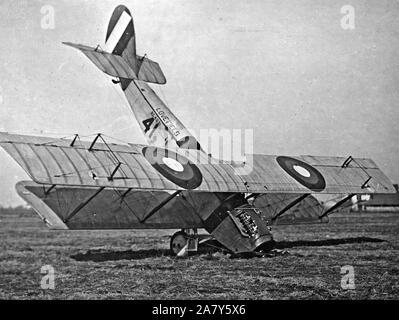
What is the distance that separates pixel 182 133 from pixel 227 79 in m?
4.37

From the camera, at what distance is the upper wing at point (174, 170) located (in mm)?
11914

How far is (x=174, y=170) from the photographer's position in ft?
45.6

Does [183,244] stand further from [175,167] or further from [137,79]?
[137,79]

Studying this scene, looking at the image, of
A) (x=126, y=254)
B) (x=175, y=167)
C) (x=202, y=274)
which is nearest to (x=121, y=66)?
Result: (x=175, y=167)

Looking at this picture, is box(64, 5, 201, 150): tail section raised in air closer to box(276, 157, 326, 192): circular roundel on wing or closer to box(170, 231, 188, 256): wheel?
box(276, 157, 326, 192): circular roundel on wing

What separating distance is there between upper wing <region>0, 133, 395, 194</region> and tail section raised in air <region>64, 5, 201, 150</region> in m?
3.57

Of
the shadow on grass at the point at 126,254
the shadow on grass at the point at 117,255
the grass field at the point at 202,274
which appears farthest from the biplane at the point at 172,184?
the grass field at the point at 202,274

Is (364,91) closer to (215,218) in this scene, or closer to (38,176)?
(215,218)

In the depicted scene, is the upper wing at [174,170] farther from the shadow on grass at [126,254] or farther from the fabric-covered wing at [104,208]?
the shadow on grass at [126,254]

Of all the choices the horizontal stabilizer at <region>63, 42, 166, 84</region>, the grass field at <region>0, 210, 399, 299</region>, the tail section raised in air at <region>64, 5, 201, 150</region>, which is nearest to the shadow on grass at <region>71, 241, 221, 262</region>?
the grass field at <region>0, 210, 399, 299</region>

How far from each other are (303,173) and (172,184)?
18.9 ft

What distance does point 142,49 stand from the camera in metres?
21.4

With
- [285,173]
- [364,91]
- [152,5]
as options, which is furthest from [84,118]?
[364,91]

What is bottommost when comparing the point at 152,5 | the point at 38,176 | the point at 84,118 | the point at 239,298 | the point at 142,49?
the point at 239,298
